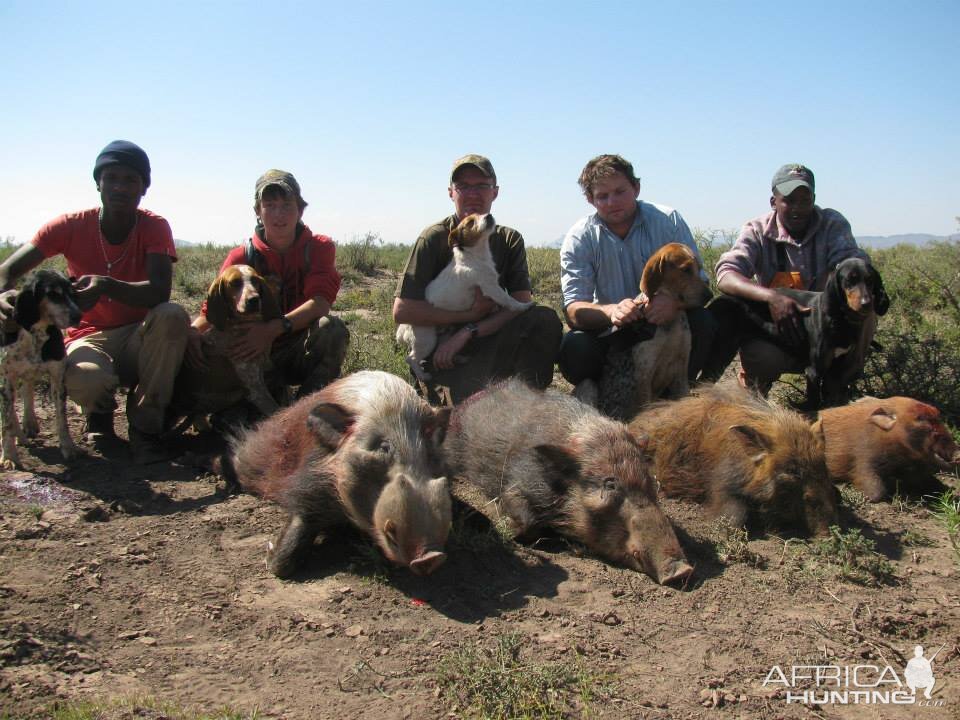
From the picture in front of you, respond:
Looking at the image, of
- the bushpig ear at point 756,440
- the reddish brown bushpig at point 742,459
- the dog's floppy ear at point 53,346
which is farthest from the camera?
the dog's floppy ear at point 53,346

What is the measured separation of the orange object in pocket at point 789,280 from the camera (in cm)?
696

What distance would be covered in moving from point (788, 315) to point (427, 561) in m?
4.26

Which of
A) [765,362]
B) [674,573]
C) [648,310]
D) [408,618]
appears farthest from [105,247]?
[765,362]

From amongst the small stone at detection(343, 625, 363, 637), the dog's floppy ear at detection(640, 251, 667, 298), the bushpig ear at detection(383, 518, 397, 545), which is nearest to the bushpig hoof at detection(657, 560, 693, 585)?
the bushpig ear at detection(383, 518, 397, 545)

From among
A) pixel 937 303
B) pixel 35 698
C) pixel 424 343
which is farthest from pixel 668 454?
pixel 937 303

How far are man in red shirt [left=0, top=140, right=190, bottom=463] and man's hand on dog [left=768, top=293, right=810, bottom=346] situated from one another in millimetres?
4686

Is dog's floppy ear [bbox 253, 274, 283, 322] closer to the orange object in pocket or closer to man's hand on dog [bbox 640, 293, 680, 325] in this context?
man's hand on dog [bbox 640, 293, 680, 325]

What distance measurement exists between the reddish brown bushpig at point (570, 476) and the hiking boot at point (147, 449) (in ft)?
7.12

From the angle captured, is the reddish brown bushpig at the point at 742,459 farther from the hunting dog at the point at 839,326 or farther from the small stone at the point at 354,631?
the small stone at the point at 354,631

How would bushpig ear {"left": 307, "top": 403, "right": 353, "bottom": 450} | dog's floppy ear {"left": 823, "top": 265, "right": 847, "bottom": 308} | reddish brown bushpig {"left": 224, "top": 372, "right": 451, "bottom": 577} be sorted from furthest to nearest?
dog's floppy ear {"left": 823, "top": 265, "right": 847, "bottom": 308}, bushpig ear {"left": 307, "top": 403, "right": 353, "bottom": 450}, reddish brown bushpig {"left": 224, "top": 372, "right": 451, "bottom": 577}

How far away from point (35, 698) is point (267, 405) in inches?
125

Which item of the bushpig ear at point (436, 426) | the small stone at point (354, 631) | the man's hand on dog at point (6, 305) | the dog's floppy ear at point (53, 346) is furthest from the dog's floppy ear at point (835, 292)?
the man's hand on dog at point (6, 305)

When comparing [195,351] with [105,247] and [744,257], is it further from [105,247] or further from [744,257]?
[744,257]

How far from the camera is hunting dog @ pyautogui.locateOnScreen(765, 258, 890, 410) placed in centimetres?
605
